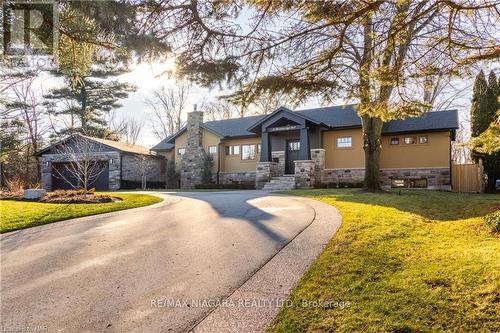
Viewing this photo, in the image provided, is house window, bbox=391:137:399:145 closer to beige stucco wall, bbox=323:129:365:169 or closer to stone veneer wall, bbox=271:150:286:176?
beige stucco wall, bbox=323:129:365:169

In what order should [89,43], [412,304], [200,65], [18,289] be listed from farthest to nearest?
[200,65] → [89,43] → [18,289] → [412,304]

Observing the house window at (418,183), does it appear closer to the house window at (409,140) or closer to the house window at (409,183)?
the house window at (409,183)

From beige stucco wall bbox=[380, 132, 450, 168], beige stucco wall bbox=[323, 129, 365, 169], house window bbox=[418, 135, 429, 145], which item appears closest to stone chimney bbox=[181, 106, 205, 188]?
beige stucco wall bbox=[323, 129, 365, 169]

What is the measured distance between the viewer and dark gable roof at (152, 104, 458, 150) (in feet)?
61.2

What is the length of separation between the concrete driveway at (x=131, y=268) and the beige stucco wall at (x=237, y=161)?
50.3 ft

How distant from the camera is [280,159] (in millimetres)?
21938

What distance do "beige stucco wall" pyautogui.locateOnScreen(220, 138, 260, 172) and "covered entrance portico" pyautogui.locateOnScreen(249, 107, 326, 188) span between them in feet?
4.40

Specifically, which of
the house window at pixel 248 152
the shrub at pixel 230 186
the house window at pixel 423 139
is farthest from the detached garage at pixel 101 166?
the house window at pixel 423 139

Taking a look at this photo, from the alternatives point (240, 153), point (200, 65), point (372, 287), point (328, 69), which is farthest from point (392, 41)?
point (240, 153)

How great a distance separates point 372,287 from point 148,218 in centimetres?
614

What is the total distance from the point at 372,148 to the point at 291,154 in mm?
8355

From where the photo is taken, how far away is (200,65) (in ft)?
16.2

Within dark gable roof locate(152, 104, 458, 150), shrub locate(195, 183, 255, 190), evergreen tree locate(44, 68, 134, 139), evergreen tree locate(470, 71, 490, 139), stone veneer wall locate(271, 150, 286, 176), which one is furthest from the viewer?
evergreen tree locate(44, 68, 134, 139)

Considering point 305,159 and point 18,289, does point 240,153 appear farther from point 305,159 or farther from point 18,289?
point 18,289
